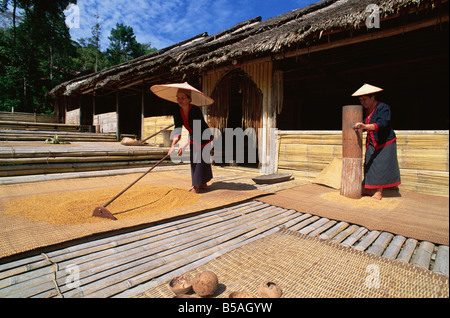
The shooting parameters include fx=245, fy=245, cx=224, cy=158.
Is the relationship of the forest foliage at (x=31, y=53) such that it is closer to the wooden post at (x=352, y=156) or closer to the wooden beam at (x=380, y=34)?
the wooden beam at (x=380, y=34)

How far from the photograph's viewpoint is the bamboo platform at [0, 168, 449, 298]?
139 cm

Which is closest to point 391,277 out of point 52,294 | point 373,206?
point 373,206

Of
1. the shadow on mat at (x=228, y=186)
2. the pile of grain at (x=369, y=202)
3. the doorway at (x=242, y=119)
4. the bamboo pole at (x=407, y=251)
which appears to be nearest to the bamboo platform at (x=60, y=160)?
the doorway at (x=242, y=119)

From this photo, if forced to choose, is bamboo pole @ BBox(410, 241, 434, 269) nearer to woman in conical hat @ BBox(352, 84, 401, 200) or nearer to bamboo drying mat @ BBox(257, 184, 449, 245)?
bamboo drying mat @ BBox(257, 184, 449, 245)

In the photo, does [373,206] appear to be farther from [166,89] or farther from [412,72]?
[412,72]

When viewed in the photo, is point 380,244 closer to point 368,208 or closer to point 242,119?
point 368,208

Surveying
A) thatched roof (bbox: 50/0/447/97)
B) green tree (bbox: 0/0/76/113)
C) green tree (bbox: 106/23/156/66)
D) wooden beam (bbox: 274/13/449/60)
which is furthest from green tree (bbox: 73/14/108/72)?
wooden beam (bbox: 274/13/449/60)

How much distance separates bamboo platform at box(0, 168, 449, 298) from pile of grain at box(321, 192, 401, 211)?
0.65m

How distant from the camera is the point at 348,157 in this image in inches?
124
